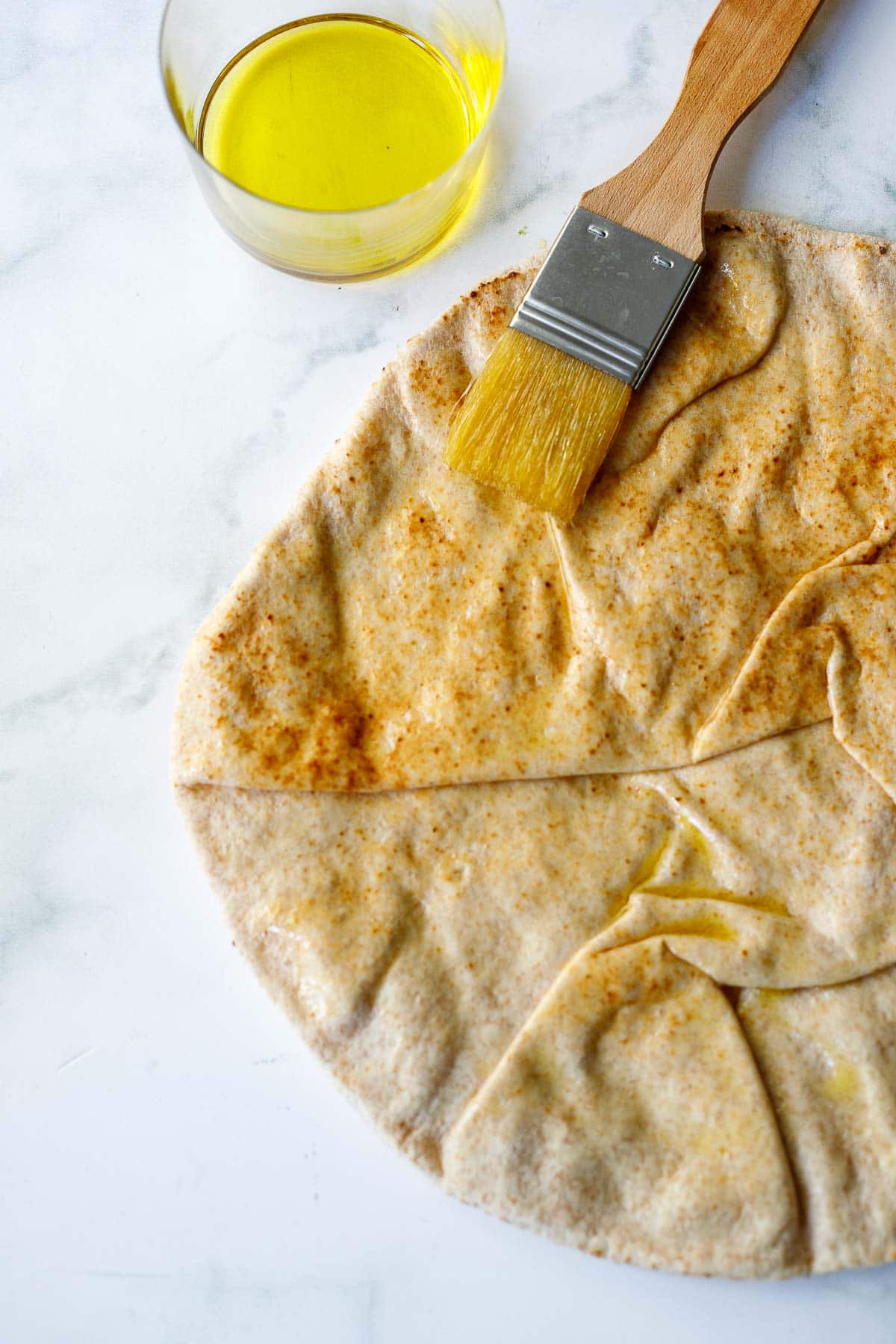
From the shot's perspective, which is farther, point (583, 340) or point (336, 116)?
point (336, 116)

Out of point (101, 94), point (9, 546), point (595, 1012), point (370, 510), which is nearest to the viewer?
point (595, 1012)

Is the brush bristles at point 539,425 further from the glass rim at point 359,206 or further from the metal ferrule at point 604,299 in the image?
the glass rim at point 359,206

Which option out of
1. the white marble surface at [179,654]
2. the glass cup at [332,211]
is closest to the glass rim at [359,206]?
the glass cup at [332,211]

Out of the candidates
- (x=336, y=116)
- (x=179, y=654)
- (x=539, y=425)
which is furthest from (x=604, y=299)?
(x=179, y=654)

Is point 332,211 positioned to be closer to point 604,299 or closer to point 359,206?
point 359,206

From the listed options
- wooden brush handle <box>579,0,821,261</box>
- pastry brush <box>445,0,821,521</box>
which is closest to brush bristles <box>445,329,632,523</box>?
pastry brush <box>445,0,821,521</box>

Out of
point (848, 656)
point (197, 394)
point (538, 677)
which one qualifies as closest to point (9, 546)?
point (197, 394)

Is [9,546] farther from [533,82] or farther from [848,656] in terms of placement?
[848,656]
